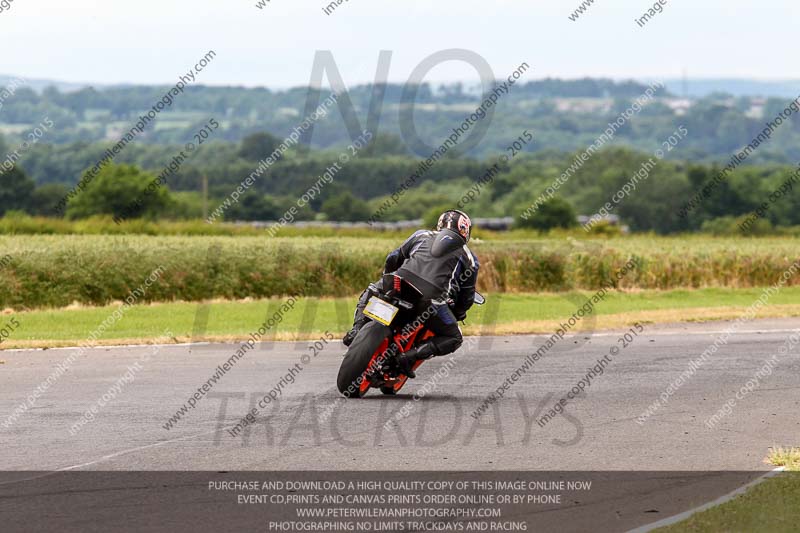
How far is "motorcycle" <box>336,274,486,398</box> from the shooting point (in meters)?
11.8

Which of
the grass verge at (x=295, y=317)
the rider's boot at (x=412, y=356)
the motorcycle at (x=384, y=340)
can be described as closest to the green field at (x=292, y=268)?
the grass verge at (x=295, y=317)

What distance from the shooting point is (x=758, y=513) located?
7438 millimetres

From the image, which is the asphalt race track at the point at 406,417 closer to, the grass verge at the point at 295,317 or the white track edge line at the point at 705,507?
the white track edge line at the point at 705,507

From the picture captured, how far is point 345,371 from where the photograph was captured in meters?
12.0

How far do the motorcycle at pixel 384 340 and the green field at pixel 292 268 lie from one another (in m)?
15.4

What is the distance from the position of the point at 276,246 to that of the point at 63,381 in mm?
17953

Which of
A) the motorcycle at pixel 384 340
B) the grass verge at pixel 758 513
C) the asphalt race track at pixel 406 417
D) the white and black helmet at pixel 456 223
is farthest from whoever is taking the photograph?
the white and black helmet at pixel 456 223

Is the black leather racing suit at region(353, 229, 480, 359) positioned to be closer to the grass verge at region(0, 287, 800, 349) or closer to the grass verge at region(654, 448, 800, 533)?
the grass verge at region(654, 448, 800, 533)

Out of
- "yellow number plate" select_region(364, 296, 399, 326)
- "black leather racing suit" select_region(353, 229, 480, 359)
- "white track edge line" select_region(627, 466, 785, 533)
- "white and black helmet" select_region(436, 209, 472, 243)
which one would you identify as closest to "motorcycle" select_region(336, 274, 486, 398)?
"yellow number plate" select_region(364, 296, 399, 326)

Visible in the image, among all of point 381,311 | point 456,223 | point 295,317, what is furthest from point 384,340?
point 295,317

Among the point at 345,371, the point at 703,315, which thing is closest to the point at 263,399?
the point at 345,371

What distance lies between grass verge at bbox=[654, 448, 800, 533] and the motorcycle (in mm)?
4348

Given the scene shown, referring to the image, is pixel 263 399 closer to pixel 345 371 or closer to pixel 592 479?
pixel 345 371

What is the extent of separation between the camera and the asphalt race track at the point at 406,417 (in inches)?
363
